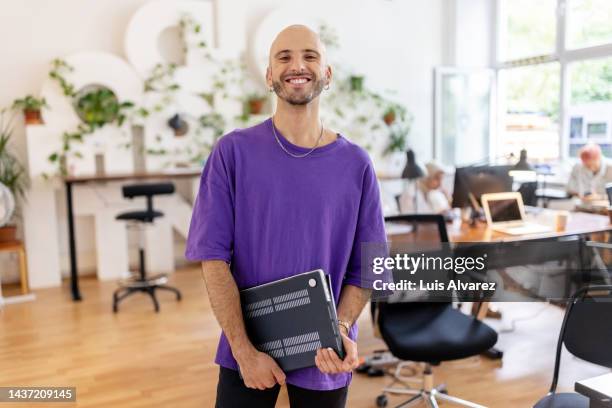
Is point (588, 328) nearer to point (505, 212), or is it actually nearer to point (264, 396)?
point (505, 212)

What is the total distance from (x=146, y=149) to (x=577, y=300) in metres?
4.47

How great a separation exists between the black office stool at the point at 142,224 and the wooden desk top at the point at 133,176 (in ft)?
1.48

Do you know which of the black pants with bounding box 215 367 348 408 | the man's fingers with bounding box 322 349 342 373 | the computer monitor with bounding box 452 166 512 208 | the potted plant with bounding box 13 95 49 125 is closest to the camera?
the man's fingers with bounding box 322 349 342 373

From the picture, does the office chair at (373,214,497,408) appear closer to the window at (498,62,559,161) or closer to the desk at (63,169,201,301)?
the desk at (63,169,201,301)

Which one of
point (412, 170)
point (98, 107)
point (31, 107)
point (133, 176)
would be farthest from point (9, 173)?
point (412, 170)

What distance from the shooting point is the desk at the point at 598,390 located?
4.54 feet

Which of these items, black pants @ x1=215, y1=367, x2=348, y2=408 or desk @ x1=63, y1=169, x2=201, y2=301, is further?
desk @ x1=63, y1=169, x2=201, y2=301

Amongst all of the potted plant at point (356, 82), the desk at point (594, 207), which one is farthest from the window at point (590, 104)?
the potted plant at point (356, 82)

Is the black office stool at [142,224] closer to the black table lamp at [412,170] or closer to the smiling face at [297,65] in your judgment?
the black table lamp at [412,170]

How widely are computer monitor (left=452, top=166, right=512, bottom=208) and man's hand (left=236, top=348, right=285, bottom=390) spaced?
2.57 m

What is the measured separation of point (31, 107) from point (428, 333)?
169 inches

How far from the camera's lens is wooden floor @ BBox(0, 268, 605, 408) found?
313 centimetres

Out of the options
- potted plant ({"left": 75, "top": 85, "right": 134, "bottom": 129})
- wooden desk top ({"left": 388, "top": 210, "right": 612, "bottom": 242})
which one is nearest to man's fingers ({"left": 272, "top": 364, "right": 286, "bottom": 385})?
wooden desk top ({"left": 388, "top": 210, "right": 612, "bottom": 242})

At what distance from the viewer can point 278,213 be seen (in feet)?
4.75
